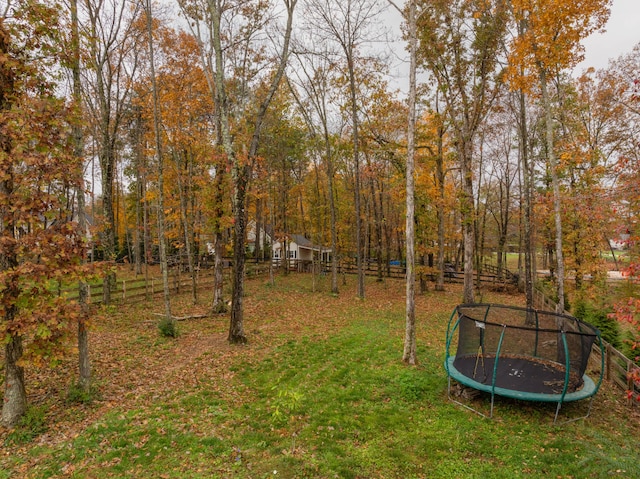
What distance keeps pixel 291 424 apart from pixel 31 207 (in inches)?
200

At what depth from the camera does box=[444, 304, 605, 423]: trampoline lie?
5.82 meters

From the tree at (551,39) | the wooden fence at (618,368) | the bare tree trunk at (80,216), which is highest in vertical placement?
the tree at (551,39)

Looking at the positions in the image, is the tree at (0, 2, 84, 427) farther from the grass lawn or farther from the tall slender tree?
the tall slender tree

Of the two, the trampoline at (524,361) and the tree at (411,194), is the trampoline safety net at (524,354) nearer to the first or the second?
the trampoline at (524,361)

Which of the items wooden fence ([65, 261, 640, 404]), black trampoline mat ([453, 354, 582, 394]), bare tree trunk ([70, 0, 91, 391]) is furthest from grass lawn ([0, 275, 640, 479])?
wooden fence ([65, 261, 640, 404])

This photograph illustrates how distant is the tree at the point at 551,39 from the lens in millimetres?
8289

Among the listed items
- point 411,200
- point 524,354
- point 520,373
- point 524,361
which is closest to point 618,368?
point 524,354

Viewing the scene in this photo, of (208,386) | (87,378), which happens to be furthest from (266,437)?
(87,378)

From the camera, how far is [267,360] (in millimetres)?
8172

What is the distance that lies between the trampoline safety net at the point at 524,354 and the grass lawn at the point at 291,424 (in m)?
0.44

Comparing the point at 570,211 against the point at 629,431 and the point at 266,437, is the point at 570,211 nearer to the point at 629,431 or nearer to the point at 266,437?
the point at 629,431

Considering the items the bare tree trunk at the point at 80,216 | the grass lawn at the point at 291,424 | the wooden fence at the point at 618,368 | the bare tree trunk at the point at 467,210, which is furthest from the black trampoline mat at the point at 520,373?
the bare tree trunk at the point at 467,210

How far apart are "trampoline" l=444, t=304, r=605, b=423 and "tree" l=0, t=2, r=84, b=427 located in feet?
22.6

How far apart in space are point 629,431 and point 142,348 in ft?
33.9
